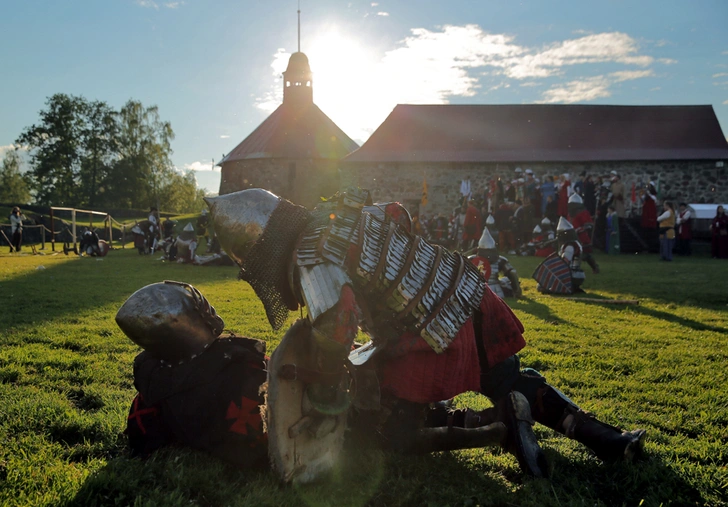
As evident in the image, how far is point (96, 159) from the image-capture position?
2264 inches

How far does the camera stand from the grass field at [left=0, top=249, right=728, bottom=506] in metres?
2.26

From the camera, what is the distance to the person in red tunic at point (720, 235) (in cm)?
1697

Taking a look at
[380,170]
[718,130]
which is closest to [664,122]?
[718,130]

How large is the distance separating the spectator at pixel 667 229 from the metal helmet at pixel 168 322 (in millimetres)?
15262

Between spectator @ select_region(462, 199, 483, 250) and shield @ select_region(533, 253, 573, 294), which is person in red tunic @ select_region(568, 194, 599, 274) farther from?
spectator @ select_region(462, 199, 483, 250)

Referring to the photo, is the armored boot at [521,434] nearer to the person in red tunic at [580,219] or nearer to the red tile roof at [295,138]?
the person in red tunic at [580,219]

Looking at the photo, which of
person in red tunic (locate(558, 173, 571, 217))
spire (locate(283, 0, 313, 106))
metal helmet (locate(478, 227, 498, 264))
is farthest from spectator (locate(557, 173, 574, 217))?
spire (locate(283, 0, 313, 106))

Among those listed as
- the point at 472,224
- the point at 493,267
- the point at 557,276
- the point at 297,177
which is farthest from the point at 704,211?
the point at 297,177

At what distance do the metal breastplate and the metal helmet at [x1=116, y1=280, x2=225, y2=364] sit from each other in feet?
2.61

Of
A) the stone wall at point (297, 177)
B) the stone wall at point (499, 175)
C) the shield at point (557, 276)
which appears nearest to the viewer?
the shield at point (557, 276)

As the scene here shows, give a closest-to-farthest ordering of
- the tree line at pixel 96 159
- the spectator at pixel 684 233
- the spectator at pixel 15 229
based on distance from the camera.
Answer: the spectator at pixel 684 233
the spectator at pixel 15 229
the tree line at pixel 96 159

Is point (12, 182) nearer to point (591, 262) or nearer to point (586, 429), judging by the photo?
point (591, 262)

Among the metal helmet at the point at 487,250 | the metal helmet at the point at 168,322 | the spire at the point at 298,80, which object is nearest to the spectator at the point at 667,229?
the metal helmet at the point at 487,250

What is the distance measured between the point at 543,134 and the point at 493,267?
73.0 feet
